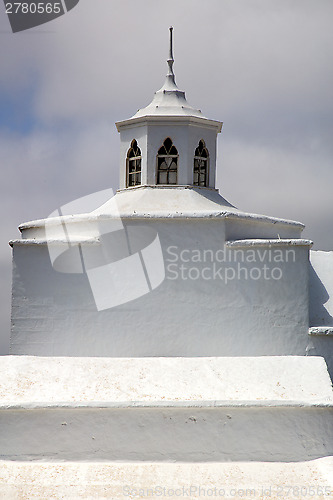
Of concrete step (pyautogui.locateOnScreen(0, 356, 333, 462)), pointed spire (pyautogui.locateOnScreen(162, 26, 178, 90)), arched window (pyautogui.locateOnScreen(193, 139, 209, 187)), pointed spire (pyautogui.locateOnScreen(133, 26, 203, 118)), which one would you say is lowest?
concrete step (pyautogui.locateOnScreen(0, 356, 333, 462))

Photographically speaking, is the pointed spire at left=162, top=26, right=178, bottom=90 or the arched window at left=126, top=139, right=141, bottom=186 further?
the pointed spire at left=162, top=26, right=178, bottom=90

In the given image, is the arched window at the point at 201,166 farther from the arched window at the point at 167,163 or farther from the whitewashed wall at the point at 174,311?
the whitewashed wall at the point at 174,311

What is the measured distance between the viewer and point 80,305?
13.3m

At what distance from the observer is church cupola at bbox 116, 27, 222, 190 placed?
15.1m

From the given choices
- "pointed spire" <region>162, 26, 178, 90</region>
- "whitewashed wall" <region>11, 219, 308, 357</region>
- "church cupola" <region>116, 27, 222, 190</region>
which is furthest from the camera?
"pointed spire" <region>162, 26, 178, 90</region>

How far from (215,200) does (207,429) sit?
6040 millimetres

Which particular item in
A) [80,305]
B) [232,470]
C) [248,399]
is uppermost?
[80,305]

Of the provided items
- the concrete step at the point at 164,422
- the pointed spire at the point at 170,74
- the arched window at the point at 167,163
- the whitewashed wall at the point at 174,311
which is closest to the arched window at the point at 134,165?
the arched window at the point at 167,163

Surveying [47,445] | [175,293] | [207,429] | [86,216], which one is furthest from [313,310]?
[47,445]

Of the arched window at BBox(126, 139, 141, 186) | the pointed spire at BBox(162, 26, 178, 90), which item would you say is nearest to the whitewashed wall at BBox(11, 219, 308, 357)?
the arched window at BBox(126, 139, 141, 186)

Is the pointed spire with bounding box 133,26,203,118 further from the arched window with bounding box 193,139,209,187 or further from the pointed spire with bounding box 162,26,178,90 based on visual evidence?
the arched window with bounding box 193,139,209,187

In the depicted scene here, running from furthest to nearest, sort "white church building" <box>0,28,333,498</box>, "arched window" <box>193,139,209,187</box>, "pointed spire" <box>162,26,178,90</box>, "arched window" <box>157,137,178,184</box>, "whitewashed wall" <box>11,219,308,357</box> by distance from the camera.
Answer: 1. "pointed spire" <box>162,26,178,90</box>
2. "arched window" <box>193,139,209,187</box>
3. "arched window" <box>157,137,178,184</box>
4. "whitewashed wall" <box>11,219,308,357</box>
5. "white church building" <box>0,28,333,498</box>

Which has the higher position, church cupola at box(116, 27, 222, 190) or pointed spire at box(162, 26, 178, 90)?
pointed spire at box(162, 26, 178, 90)

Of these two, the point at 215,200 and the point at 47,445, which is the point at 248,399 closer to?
the point at 47,445
